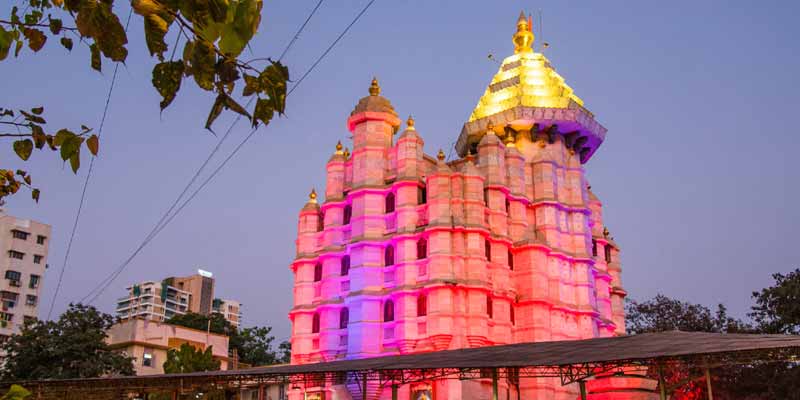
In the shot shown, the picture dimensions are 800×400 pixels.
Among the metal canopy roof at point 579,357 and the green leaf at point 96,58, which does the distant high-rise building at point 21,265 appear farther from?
the green leaf at point 96,58

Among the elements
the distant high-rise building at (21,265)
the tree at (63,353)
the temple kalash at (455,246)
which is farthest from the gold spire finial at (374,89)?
the distant high-rise building at (21,265)

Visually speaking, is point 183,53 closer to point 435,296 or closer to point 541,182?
point 435,296

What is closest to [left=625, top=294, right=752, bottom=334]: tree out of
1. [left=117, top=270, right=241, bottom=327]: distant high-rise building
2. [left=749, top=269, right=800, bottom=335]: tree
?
[left=749, top=269, right=800, bottom=335]: tree

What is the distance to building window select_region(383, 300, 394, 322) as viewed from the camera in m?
37.6

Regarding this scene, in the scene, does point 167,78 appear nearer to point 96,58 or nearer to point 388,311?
point 96,58

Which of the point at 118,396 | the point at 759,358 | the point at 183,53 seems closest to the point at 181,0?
the point at 183,53

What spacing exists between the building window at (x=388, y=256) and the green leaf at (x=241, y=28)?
35246 mm

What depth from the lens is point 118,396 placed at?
30.0 meters

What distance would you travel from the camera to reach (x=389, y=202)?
130 feet

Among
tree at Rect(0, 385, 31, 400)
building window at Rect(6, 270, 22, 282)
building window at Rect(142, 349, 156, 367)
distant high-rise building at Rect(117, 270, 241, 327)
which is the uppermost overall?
distant high-rise building at Rect(117, 270, 241, 327)

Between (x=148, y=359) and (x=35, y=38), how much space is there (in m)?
48.6

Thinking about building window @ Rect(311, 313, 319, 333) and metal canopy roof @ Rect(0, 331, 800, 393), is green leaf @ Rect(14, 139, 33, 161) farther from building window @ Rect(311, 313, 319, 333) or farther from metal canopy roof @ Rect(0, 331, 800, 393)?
building window @ Rect(311, 313, 319, 333)

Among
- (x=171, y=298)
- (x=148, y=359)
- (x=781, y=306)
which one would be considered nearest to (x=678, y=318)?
(x=781, y=306)

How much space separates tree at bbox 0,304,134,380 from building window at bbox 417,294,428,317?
14.9m
